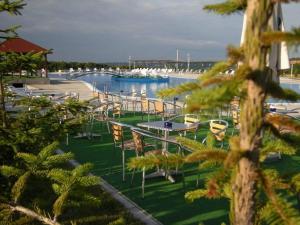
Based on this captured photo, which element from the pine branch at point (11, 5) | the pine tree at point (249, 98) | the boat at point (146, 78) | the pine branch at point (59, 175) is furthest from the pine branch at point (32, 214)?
the boat at point (146, 78)

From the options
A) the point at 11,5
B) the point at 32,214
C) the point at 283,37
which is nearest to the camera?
the point at 283,37

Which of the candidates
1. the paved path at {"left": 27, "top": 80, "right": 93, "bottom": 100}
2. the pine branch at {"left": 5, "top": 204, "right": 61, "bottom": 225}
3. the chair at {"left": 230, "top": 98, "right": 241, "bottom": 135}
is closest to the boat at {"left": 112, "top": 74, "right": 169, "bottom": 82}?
the paved path at {"left": 27, "top": 80, "right": 93, "bottom": 100}

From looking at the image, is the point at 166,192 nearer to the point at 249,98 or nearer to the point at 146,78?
the point at 249,98

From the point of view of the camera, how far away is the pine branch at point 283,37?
3.20 feet

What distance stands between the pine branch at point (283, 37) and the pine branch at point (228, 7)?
0.30 metres

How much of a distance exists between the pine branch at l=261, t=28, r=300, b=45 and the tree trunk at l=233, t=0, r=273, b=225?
0.04 m

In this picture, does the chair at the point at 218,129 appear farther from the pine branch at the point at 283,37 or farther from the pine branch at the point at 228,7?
the pine branch at the point at 283,37

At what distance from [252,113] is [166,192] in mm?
4467

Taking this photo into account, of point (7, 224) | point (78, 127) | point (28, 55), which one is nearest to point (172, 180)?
point (78, 127)

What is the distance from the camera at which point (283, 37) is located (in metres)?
1.00

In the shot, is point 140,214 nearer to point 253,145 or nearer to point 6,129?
point 6,129

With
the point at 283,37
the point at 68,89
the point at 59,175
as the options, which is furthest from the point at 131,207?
the point at 68,89

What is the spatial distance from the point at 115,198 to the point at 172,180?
1113 millimetres

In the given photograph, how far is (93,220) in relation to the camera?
14.1 feet
